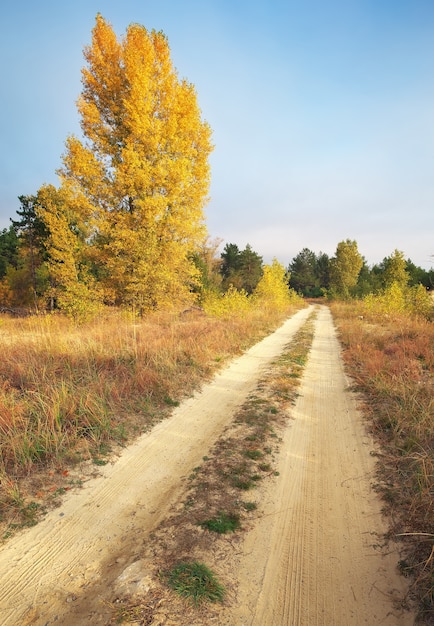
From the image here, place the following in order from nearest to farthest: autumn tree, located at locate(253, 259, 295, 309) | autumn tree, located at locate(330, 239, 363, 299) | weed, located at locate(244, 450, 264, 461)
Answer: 1. weed, located at locate(244, 450, 264, 461)
2. autumn tree, located at locate(253, 259, 295, 309)
3. autumn tree, located at locate(330, 239, 363, 299)

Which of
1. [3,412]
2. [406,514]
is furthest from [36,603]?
[406,514]

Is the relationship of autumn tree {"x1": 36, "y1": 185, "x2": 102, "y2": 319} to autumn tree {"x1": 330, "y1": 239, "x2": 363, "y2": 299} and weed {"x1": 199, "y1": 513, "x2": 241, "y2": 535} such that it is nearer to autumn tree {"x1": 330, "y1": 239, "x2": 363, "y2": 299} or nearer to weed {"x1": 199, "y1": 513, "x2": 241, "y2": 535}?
weed {"x1": 199, "y1": 513, "x2": 241, "y2": 535}

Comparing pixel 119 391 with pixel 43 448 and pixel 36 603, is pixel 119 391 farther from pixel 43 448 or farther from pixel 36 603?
pixel 36 603

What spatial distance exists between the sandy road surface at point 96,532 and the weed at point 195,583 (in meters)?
0.49

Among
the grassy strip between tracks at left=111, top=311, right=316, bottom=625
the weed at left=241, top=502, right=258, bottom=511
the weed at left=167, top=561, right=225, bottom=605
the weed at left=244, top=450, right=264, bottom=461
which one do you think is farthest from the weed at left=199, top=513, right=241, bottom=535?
the weed at left=244, top=450, right=264, bottom=461

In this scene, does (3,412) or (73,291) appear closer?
(3,412)

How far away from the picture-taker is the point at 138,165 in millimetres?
13445

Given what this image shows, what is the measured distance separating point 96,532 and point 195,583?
1201mm

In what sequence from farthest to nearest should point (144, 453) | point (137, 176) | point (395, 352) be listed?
point (137, 176) → point (395, 352) → point (144, 453)

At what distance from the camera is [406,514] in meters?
2.95

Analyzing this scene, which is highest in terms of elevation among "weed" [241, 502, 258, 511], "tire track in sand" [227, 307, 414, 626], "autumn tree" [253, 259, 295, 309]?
"autumn tree" [253, 259, 295, 309]

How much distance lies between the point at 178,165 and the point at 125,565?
1466cm

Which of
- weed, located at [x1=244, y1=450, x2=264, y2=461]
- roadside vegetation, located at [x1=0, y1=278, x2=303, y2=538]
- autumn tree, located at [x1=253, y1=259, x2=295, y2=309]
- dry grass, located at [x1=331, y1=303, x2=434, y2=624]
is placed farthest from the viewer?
autumn tree, located at [x1=253, y1=259, x2=295, y2=309]

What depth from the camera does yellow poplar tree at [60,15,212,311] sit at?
13.5 metres
